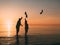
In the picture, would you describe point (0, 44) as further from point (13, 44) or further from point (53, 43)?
point (53, 43)

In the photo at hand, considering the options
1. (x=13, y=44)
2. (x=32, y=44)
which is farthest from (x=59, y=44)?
(x=13, y=44)

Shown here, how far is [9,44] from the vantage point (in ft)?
82.2

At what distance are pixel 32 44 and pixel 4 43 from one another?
2765 millimetres

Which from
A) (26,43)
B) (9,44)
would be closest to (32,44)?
(26,43)

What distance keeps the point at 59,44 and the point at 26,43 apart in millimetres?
3048

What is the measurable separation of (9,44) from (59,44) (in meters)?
4.62

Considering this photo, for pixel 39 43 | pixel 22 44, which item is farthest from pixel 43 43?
pixel 22 44

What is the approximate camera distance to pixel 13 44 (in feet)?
81.4

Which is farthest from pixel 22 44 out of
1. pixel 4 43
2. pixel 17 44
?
pixel 4 43

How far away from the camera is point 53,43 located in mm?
25469

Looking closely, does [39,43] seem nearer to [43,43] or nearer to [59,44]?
[43,43]

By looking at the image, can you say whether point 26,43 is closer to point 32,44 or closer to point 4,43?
point 32,44

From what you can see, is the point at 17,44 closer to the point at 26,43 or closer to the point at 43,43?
the point at 26,43

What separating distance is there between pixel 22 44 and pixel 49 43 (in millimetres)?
2678
